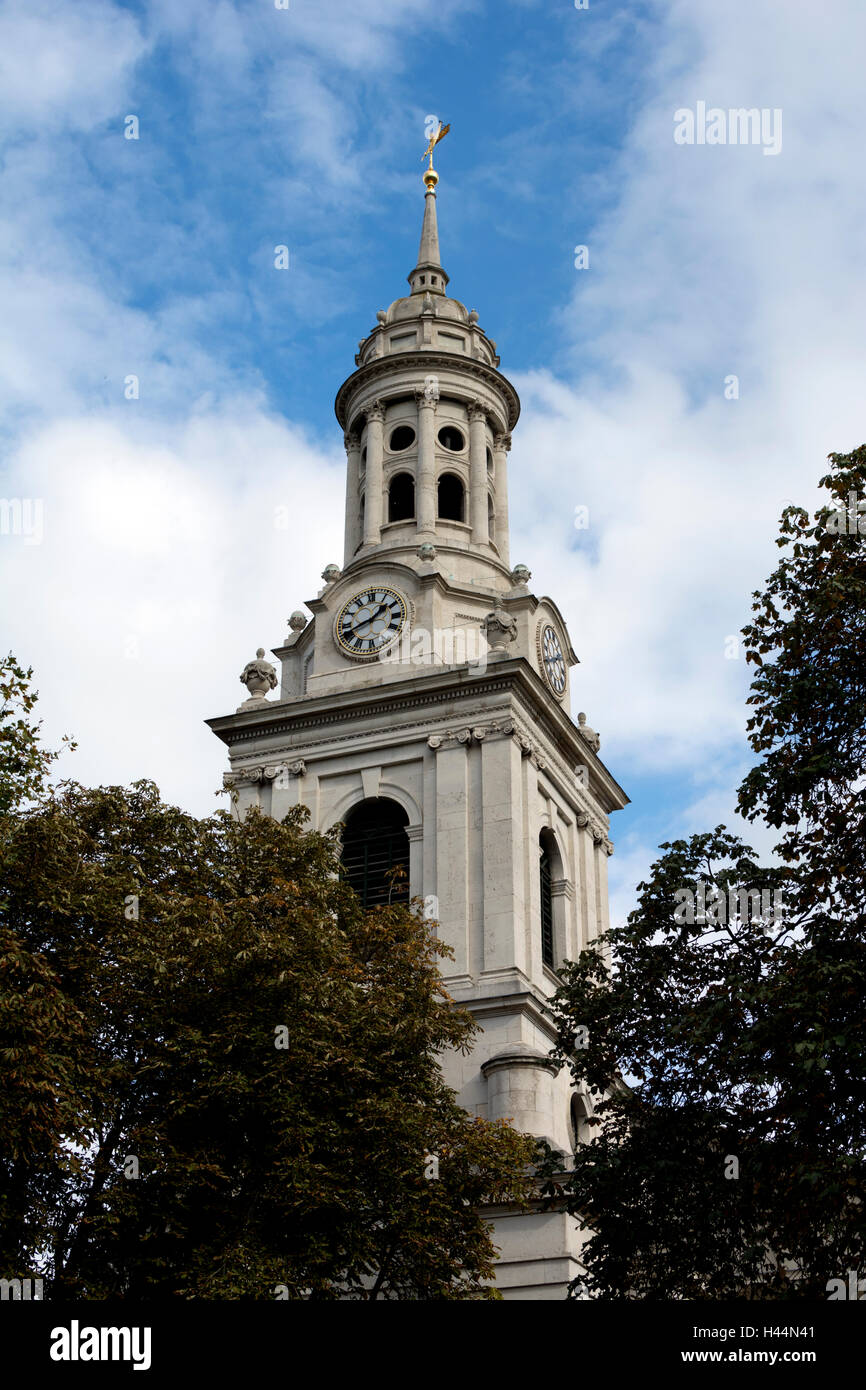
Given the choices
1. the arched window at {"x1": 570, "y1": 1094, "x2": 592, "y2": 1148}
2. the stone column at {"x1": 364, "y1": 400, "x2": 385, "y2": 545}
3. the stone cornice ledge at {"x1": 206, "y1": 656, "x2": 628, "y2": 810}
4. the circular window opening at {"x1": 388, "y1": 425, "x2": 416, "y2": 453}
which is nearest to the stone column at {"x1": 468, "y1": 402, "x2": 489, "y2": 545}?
the circular window opening at {"x1": 388, "y1": 425, "x2": 416, "y2": 453}

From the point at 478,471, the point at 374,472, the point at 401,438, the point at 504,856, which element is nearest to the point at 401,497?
the point at 374,472

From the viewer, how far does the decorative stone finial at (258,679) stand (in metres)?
49.6

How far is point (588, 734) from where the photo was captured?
50.9 meters

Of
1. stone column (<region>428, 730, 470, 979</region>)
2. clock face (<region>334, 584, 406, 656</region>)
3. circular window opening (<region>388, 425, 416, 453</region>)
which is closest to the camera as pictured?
stone column (<region>428, 730, 470, 979</region>)

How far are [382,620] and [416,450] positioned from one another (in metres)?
7.21

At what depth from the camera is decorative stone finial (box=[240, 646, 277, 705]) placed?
4956cm

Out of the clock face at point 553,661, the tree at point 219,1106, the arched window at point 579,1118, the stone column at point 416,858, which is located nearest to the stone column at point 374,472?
the clock face at point 553,661

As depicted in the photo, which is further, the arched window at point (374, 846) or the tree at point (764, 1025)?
the arched window at point (374, 846)

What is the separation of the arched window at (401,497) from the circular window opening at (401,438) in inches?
40.2

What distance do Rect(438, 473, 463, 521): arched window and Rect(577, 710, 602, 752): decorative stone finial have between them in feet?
24.6

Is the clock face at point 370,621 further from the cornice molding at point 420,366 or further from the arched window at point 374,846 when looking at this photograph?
the cornice molding at point 420,366

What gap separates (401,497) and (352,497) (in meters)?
1.82

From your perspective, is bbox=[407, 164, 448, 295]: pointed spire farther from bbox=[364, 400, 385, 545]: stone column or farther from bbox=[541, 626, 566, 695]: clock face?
bbox=[541, 626, 566, 695]: clock face
